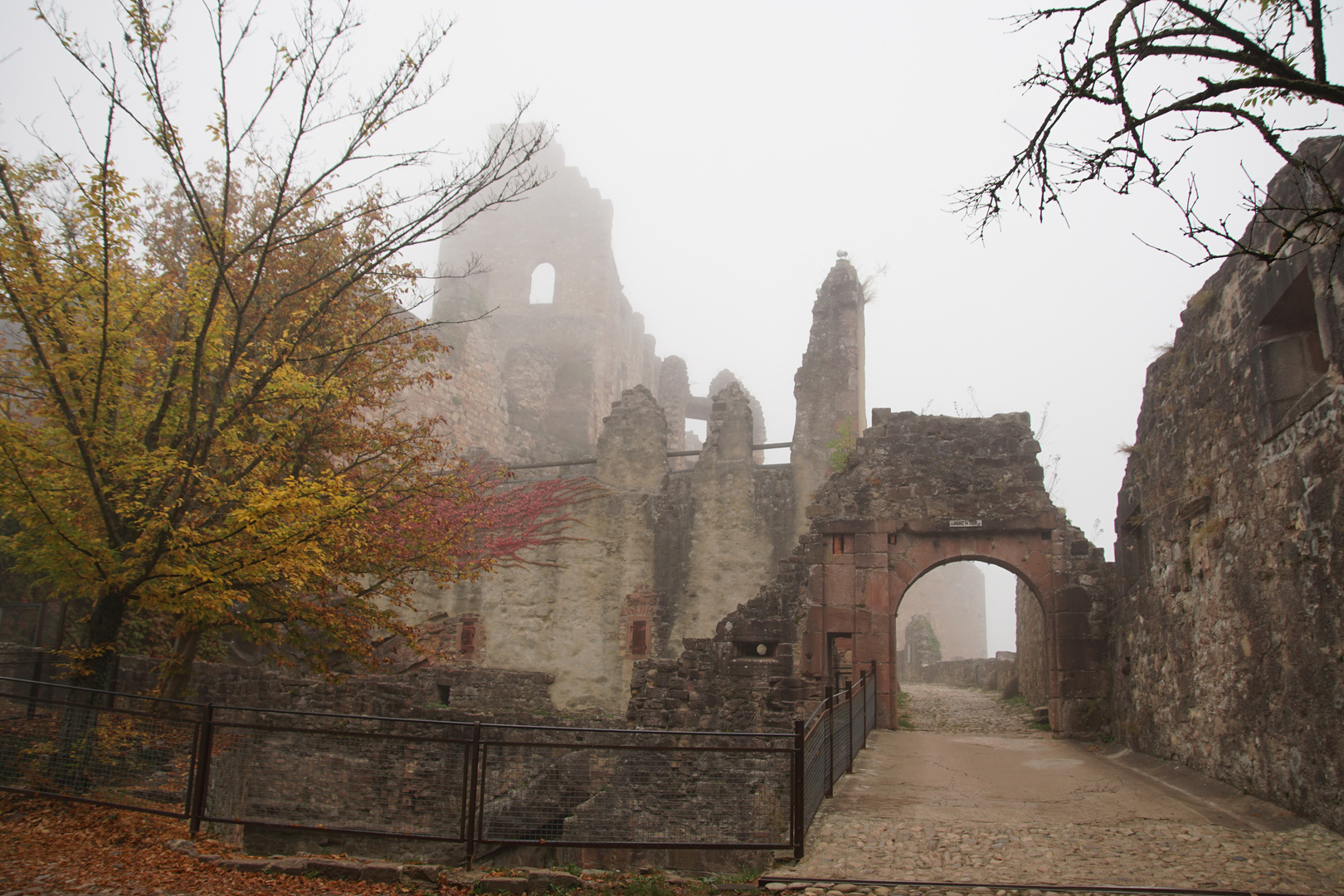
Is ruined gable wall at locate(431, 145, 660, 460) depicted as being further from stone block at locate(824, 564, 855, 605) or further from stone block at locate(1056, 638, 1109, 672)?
stone block at locate(1056, 638, 1109, 672)

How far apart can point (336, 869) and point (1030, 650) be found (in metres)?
14.4

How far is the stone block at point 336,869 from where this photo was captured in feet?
20.2

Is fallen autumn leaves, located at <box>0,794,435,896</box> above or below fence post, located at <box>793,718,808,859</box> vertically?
below

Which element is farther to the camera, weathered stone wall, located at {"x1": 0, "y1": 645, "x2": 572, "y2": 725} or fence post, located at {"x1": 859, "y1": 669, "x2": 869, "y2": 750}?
weathered stone wall, located at {"x1": 0, "y1": 645, "x2": 572, "y2": 725}

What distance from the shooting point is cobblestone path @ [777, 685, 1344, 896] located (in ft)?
18.0

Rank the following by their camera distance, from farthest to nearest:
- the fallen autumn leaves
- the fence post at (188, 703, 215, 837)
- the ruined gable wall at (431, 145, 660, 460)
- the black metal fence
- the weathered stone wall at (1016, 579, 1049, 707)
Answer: the ruined gable wall at (431, 145, 660, 460) → the weathered stone wall at (1016, 579, 1049, 707) → the fence post at (188, 703, 215, 837) → the black metal fence → the fallen autumn leaves

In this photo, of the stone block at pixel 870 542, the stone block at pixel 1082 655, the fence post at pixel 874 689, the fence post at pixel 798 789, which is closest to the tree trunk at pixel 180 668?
the fence post at pixel 798 789

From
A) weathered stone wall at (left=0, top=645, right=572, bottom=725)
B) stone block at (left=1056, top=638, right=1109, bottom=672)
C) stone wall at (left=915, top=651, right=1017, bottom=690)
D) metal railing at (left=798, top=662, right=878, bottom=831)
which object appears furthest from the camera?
stone wall at (left=915, top=651, right=1017, bottom=690)

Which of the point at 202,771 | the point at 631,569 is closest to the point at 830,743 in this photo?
the point at 202,771

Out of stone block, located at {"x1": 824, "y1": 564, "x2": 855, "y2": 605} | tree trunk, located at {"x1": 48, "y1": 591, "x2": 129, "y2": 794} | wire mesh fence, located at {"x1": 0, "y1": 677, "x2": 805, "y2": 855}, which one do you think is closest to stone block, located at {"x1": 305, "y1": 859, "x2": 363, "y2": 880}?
wire mesh fence, located at {"x1": 0, "y1": 677, "x2": 805, "y2": 855}

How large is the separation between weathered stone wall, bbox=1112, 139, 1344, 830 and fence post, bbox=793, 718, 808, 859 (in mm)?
3462

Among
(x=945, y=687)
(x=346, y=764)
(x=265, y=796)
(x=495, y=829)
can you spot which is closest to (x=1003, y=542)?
(x=495, y=829)

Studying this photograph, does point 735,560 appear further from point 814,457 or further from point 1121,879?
point 1121,879

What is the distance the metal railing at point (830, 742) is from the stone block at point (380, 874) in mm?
2714
